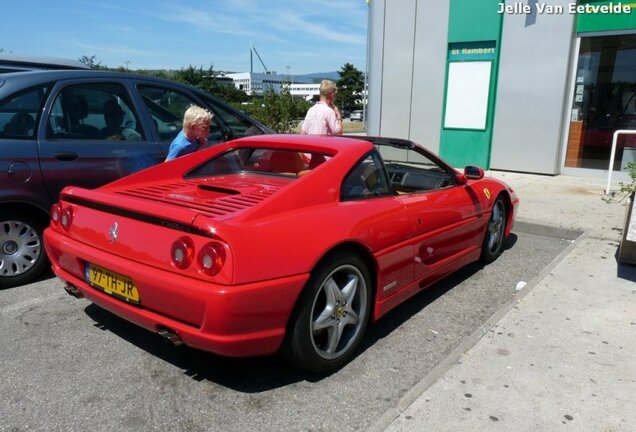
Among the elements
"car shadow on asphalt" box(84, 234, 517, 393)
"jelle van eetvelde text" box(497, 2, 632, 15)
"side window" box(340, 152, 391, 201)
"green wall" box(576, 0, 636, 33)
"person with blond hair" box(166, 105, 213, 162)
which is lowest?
"car shadow on asphalt" box(84, 234, 517, 393)

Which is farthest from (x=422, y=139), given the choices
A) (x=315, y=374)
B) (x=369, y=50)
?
(x=315, y=374)

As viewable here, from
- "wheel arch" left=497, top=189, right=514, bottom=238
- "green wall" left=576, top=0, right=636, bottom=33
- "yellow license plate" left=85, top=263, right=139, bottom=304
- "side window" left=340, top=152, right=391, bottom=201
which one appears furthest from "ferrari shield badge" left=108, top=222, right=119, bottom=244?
"green wall" left=576, top=0, right=636, bottom=33

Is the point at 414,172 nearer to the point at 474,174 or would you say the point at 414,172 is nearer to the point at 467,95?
the point at 474,174

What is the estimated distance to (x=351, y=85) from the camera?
282 feet

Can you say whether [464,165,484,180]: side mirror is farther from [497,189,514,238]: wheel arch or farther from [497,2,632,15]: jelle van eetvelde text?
[497,2,632,15]: jelle van eetvelde text

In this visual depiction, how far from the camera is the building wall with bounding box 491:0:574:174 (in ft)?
31.7

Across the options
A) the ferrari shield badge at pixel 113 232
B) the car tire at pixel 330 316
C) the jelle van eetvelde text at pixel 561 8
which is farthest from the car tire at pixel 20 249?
the jelle van eetvelde text at pixel 561 8

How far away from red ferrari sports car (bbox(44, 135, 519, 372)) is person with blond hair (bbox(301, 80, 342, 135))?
2.26 m

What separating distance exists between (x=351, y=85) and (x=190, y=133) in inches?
3324

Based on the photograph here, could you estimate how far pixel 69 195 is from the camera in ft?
10.5

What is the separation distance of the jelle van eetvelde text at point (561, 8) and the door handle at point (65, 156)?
29.4ft

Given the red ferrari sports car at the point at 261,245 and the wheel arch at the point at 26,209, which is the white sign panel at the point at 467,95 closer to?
the red ferrari sports car at the point at 261,245

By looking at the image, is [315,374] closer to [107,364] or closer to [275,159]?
[107,364]

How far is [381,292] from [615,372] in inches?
55.7
